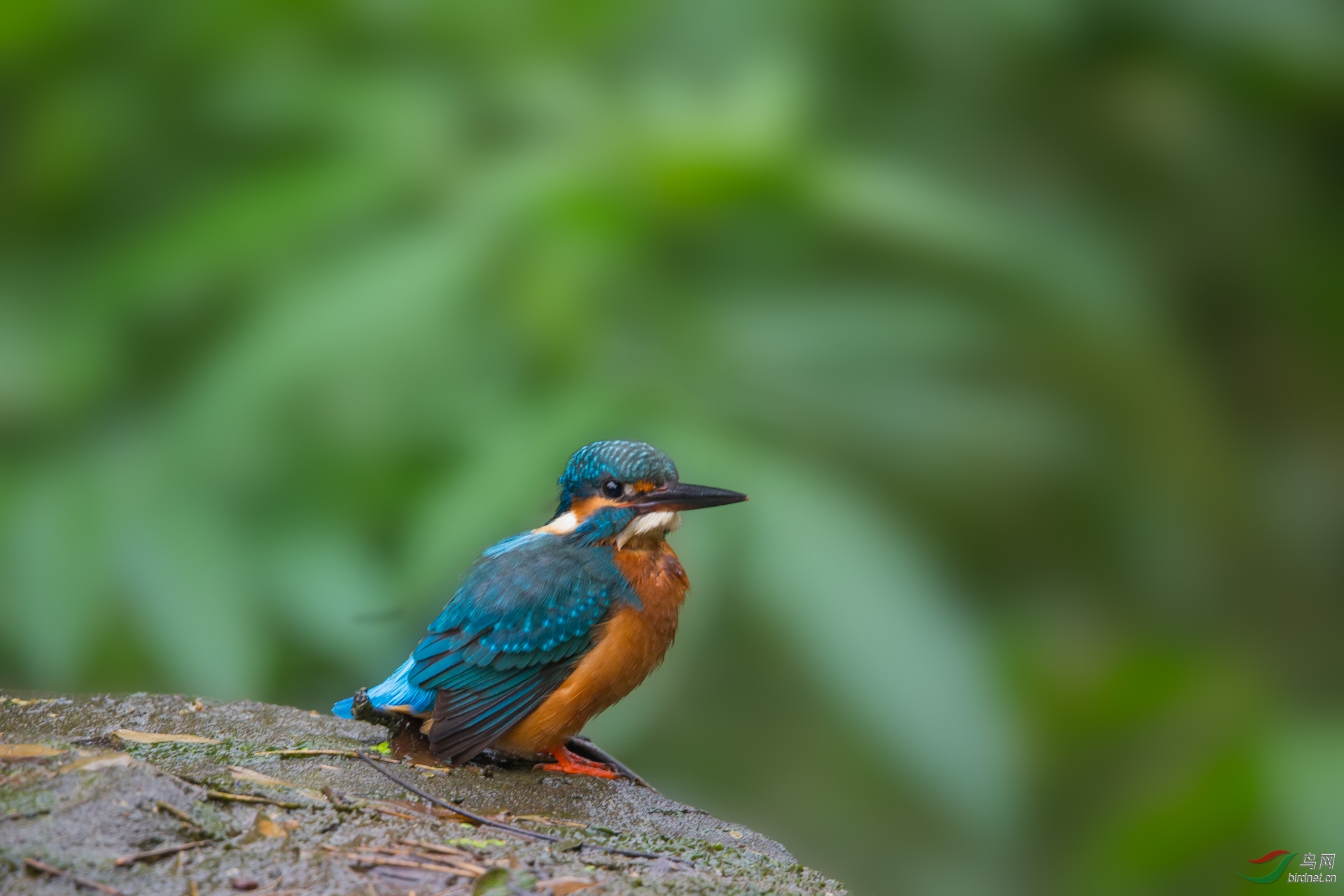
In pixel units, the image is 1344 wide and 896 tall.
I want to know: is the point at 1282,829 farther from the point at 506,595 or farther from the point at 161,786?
the point at 161,786

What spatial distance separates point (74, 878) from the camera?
5.54 ft

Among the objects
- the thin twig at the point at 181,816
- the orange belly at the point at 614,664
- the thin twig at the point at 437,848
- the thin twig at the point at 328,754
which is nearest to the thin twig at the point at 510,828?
the thin twig at the point at 437,848

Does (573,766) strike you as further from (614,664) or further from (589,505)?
(589,505)

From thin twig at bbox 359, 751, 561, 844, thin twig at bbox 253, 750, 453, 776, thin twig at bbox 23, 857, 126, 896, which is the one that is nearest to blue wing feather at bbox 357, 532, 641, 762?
thin twig at bbox 253, 750, 453, 776

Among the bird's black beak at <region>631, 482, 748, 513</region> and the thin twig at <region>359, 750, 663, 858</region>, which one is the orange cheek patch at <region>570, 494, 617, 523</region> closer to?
the bird's black beak at <region>631, 482, 748, 513</region>

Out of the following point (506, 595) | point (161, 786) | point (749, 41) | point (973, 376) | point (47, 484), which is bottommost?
point (161, 786)

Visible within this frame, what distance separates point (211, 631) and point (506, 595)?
70 centimetres

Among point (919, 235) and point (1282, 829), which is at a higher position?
point (919, 235)

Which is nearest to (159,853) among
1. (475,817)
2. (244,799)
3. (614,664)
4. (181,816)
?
(181,816)

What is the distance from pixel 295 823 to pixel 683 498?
1325 millimetres

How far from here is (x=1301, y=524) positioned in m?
3.84

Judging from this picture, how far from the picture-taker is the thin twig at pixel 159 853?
68.7 inches

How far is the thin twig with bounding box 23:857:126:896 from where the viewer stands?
1.68 meters

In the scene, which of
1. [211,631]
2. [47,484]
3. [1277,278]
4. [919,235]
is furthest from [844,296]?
[47,484]
